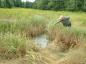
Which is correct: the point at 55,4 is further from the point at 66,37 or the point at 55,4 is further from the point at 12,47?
the point at 12,47

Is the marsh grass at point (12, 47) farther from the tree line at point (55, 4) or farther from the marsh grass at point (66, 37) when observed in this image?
the tree line at point (55, 4)

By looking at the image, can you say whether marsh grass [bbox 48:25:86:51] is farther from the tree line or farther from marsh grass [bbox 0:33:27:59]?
the tree line

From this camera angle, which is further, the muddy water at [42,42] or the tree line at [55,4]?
the tree line at [55,4]

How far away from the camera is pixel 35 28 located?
973cm

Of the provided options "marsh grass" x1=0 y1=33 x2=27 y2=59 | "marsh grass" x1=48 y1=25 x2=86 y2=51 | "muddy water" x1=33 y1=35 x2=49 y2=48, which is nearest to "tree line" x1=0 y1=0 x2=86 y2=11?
"muddy water" x1=33 y1=35 x2=49 y2=48

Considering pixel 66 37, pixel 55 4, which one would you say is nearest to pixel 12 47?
pixel 66 37

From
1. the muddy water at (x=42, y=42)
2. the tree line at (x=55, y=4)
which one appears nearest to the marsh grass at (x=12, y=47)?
the muddy water at (x=42, y=42)

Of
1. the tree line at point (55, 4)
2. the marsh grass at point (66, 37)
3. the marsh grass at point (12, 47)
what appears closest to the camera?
the marsh grass at point (12, 47)

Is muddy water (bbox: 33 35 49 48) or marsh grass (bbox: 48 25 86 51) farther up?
marsh grass (bbox: 48 25 86 51)

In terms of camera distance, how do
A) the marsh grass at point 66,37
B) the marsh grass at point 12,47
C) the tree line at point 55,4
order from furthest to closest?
the tree line at point 55,4 → the marsh grass at point 66,37 → the marsh grass at point 12,47

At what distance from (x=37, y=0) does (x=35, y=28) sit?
34.6 meters

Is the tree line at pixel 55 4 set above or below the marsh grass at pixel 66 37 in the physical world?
above

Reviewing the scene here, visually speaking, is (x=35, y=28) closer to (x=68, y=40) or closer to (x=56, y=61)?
(x=68, y=40)

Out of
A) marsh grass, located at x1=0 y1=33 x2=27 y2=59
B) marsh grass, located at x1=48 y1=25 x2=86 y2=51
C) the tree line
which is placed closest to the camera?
marsh grass, located at x1=0 y1=33 x2=27 y2=59
